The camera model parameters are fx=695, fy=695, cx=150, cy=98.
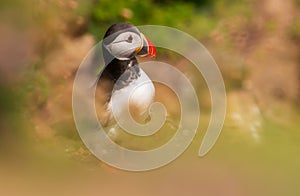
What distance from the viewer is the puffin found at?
225 centimetres

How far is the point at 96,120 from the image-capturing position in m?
2.34

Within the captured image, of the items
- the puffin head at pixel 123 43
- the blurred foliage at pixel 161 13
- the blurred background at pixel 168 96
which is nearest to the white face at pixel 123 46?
the puffin head at pixel 123 43

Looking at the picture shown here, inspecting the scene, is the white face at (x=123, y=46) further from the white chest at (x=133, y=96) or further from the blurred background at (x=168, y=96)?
the blurred background at (x=168, y=96)

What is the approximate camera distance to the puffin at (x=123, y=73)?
2.25 m

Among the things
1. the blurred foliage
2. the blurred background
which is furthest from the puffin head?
the blurred foliage

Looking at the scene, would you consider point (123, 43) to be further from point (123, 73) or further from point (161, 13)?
point (161, 13)

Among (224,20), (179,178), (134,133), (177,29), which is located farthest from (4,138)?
(224,20)

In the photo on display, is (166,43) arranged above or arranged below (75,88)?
above

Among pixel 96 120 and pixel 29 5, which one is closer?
pixel 96 120

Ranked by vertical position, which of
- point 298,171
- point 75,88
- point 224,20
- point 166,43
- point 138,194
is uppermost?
point 224,20

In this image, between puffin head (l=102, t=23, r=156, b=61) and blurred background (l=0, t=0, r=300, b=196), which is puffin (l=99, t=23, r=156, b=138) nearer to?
puffin head (l=102, t=23, r=156, b=61)

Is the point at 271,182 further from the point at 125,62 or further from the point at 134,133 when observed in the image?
the point at 125,62

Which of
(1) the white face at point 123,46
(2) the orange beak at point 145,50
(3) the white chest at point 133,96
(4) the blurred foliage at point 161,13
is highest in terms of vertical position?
(4) the blurred foliage at point 161,13

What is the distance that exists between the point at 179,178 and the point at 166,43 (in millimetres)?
752
